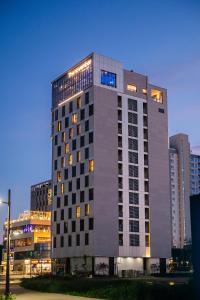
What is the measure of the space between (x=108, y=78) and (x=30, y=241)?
207 ft

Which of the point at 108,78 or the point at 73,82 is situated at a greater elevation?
the point at 73,82

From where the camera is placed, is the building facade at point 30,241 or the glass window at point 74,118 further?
the building facade at point 30,241

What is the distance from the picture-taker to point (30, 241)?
151m

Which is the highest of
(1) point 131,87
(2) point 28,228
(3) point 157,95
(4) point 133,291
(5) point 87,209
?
(1) point 131,87

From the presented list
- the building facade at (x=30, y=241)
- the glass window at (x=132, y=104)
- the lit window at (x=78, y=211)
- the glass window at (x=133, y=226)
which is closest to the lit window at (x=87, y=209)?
the lit window at (x=78, y=211)

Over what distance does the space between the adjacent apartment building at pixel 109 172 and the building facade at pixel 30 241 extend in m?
30.6

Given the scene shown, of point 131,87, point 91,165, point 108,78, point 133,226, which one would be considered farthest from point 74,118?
point 133,226

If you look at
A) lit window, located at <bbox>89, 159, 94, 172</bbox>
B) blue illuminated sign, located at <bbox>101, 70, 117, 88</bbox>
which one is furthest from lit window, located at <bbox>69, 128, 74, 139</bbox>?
blue illuminated sign, located at <bbox>101, 70, 117, 88</bbox>

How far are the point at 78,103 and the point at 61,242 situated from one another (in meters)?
33.1

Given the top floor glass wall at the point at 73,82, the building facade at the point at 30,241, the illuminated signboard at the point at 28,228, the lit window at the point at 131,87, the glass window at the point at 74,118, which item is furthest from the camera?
the illuminated signboard at the point at 28,228

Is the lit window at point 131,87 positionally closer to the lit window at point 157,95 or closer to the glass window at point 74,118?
the lit window at point 157,95

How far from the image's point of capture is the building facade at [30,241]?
14725 centimetres

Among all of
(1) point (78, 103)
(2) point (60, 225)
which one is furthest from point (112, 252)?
(1) point (78, 103)

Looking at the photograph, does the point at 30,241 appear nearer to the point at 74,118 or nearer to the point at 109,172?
the point at 74,118
